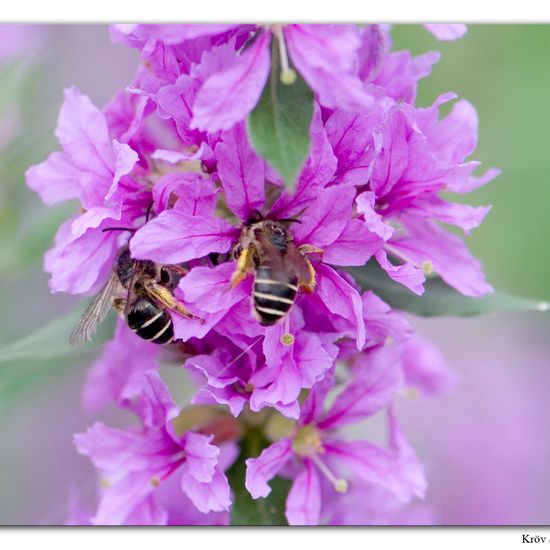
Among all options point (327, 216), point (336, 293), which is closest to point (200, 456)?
point (336, 293)

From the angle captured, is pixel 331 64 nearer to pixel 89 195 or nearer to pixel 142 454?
pixel 89 195

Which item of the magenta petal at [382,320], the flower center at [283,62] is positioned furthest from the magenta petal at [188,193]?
the magenta petal at [382,320]

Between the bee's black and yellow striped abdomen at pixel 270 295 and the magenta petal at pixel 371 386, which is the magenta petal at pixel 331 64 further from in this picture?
the magenta petal at pixel 371 386

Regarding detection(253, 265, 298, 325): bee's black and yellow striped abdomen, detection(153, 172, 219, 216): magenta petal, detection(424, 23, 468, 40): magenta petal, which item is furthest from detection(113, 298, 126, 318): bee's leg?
detection(424, 23, 468, 40): magenta petal

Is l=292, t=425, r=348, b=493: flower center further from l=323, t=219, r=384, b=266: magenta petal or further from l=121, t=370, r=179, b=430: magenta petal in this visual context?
l=323, t=219, r=384, b=266: magenta petal

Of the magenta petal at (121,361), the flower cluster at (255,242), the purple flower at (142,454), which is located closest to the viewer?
the flower cluster at (255,242)

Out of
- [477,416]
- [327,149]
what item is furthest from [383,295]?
[477,416]
